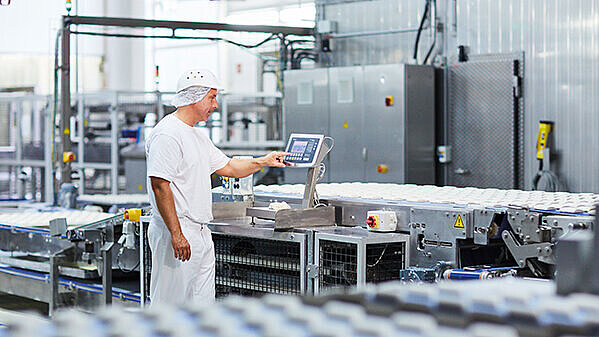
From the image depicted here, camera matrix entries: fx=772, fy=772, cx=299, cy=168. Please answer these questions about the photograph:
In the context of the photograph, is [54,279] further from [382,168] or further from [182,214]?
[382,168]

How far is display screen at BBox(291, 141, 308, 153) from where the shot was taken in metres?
3.60

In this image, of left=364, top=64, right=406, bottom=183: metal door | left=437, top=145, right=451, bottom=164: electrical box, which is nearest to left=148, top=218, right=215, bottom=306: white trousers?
left=364, top=64, right=406, bottom=183: metal door

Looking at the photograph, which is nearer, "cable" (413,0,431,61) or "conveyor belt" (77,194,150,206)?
"conveyor belt" (77,194,150,206)

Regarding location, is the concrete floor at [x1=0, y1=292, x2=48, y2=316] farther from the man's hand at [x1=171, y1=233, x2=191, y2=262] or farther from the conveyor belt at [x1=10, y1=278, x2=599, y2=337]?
the conveyor belt at [x1=10, y1=278, x2=599, y2=337]

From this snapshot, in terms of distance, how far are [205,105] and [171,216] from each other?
529 mm

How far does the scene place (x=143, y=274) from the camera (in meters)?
4.11

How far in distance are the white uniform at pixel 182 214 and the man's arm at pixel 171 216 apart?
0.05m

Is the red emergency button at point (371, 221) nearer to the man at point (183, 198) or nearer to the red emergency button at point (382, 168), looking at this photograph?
the man at point (183, 198)

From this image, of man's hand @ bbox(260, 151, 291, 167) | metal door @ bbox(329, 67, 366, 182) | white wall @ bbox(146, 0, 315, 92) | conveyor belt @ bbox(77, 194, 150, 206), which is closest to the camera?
man's hand @ bbox(260, 151, 291, 167)

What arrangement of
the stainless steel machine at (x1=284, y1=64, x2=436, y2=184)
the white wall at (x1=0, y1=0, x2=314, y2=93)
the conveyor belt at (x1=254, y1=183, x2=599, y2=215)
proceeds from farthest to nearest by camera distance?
1. the white wall at (x1=0, y1=0, x2=314, y2=93)
2. the stainless steel machine at (x1=284, y1=64, x2=436, y2=184)
3. the conveyor belt at (x1=254, y1=183, x2=599, y2=215)

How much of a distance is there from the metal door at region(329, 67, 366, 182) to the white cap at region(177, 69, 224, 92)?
153 inches

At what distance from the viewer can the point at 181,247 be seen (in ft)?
10.5

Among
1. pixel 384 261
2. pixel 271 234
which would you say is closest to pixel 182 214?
pixel 271 234

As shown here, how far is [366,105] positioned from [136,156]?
3019 mm
